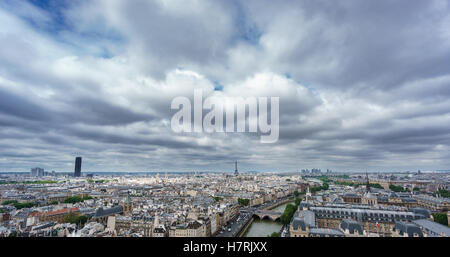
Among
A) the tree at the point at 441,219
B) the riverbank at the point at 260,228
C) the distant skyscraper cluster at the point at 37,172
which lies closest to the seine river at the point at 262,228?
the riverbank at the point at 260,228

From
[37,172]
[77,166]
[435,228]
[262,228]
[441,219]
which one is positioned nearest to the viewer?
[435,228]

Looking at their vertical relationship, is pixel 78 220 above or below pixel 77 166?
below

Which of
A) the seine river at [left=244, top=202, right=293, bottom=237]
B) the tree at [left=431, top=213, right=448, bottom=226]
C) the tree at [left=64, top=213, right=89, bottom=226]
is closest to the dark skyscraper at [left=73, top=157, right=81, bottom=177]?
the tree at [left=64, top=213, right=89, bottom=226]

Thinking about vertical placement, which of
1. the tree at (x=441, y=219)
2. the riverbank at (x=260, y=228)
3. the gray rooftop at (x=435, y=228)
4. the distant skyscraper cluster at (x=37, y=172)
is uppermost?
the gray rooftop at (x=435, y=228)

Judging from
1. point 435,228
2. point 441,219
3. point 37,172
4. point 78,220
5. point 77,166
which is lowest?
point 37,172

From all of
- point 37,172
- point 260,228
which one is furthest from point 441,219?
point 37,172

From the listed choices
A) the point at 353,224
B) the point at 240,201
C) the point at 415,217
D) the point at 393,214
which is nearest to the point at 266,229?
the point at 353,224

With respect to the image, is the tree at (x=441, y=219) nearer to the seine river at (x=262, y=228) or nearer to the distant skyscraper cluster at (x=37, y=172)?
the seine river at (x=262, y=228)

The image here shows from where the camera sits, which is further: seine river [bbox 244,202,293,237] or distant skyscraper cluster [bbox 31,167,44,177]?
Answer: distant skyscraper cluster [bbox 31,167,44,177]

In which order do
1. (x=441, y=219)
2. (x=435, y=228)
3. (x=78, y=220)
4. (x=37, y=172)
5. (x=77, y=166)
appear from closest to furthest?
(x=435, y=228), (x=441, y=219), (x=78, y=220), (x=77, y=166), (x=37, y=172)

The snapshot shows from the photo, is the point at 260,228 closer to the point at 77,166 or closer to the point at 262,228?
the point at 262,228

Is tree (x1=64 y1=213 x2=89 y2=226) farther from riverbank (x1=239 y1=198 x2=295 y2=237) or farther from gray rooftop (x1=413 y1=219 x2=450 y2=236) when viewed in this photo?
gray rooftop (x1=413 y1=219 x2=450 y2=236)
